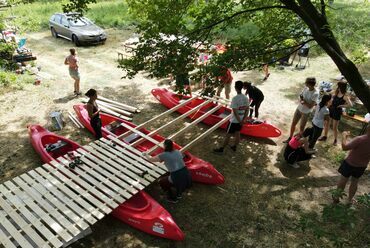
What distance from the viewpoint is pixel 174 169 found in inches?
240

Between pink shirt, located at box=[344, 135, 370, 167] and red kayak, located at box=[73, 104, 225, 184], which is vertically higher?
pink shirt, located at box=[344, 135, 370, 167]

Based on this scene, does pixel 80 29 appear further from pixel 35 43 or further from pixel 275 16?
pixel 275 16

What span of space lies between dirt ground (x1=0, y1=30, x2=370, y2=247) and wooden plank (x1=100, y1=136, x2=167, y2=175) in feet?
2.12

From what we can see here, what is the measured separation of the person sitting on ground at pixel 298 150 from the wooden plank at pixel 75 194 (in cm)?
506

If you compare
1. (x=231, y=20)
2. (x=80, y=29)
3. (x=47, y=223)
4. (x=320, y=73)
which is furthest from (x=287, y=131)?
(x=80, y=29)

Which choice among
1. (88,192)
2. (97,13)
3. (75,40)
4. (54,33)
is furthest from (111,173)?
(97,13)

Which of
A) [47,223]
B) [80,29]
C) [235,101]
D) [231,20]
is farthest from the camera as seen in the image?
[80,29]

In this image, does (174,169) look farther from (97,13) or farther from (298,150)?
(97,13)

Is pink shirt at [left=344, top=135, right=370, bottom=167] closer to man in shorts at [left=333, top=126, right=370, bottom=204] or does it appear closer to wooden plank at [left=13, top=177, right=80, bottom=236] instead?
man in shorts at [left=333, top=126, right=370, bottom=204]

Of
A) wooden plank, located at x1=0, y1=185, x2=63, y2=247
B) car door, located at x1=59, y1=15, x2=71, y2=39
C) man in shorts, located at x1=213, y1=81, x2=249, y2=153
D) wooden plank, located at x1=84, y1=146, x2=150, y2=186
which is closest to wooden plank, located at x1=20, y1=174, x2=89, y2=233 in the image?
wooden plank, located at x1=0, y1=185, x2=63, y2=247

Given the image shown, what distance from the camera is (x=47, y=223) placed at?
5.23m

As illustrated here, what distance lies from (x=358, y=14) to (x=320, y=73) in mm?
9629

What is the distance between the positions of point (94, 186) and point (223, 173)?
10.8 feet

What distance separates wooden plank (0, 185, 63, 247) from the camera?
4.93 meters
